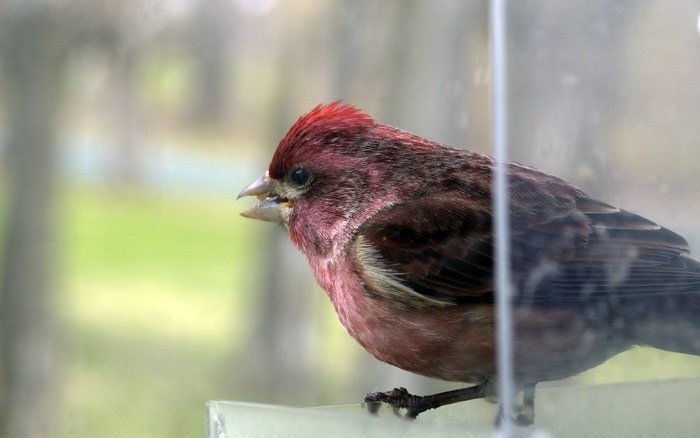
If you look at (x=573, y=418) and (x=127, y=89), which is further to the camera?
(x=127, y=89)

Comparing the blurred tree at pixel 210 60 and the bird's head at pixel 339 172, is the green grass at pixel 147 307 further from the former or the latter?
the bird's head at pixel 339 172

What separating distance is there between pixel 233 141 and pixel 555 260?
23.9 ft

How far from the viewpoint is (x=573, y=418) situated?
2375 millimetres

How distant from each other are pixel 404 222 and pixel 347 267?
202 millimetres

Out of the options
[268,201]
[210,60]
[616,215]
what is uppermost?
[210,60]

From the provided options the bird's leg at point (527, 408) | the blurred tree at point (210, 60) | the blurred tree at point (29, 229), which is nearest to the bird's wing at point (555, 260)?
the bird's leg at point (527, 408)

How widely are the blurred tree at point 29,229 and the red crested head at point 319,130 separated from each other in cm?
441

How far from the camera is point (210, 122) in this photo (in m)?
9.14

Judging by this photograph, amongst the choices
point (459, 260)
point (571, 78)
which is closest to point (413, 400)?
point (459, 260)

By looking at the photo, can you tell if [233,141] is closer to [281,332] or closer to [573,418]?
[281,332]

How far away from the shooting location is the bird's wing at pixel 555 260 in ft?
7.89

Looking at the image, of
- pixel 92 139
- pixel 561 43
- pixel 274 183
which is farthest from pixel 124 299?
pixel 561 43

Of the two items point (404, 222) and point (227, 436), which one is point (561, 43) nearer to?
point (404, 222)

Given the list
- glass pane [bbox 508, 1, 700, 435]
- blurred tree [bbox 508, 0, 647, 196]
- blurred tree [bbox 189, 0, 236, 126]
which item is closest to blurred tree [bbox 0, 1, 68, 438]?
blurred tree [bbox 189, 0, 236, 126]
